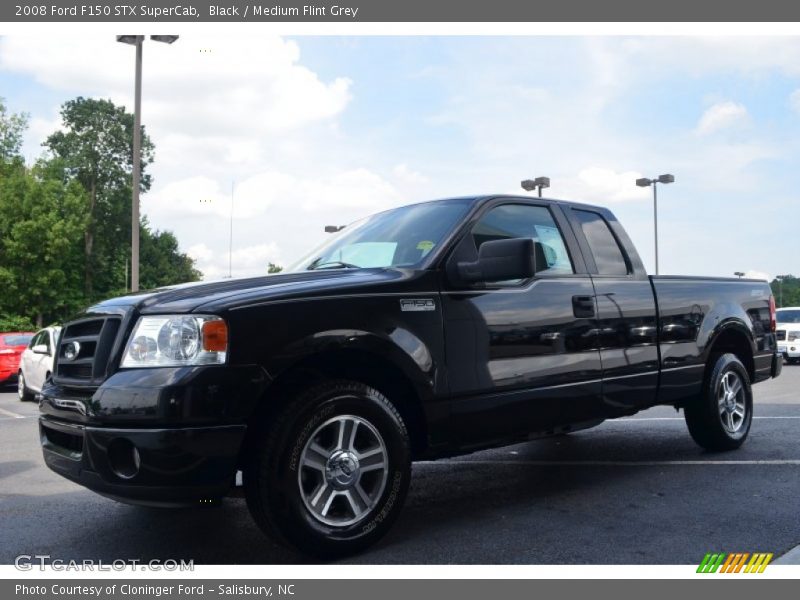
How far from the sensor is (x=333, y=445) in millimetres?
3904

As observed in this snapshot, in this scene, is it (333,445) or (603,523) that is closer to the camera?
(333,445)

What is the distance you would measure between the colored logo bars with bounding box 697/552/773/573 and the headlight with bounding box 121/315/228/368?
7.94 ft

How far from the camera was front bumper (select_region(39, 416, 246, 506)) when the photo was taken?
349cm

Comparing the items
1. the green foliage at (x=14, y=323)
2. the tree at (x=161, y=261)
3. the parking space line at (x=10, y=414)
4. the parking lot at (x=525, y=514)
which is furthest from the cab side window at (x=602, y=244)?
the tree at (x=161, y=261)

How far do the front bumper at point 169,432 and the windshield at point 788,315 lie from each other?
23968mm

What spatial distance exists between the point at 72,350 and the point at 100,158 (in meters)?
53.0

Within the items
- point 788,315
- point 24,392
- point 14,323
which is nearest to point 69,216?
point 14,323

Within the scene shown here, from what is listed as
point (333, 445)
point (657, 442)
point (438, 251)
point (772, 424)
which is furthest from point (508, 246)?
point (772, 424)

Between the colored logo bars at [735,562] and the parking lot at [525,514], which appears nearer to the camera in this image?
the colored logo bars at [735,562]

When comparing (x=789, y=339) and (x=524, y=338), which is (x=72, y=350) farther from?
(x=789, y=339)

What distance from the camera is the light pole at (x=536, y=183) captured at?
28031 millimetres

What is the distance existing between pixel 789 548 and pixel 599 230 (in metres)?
2.61

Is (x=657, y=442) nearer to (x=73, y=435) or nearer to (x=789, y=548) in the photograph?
(x=789, y=548)

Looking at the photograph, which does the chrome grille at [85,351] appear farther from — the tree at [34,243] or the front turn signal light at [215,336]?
the tree at [34,243]
